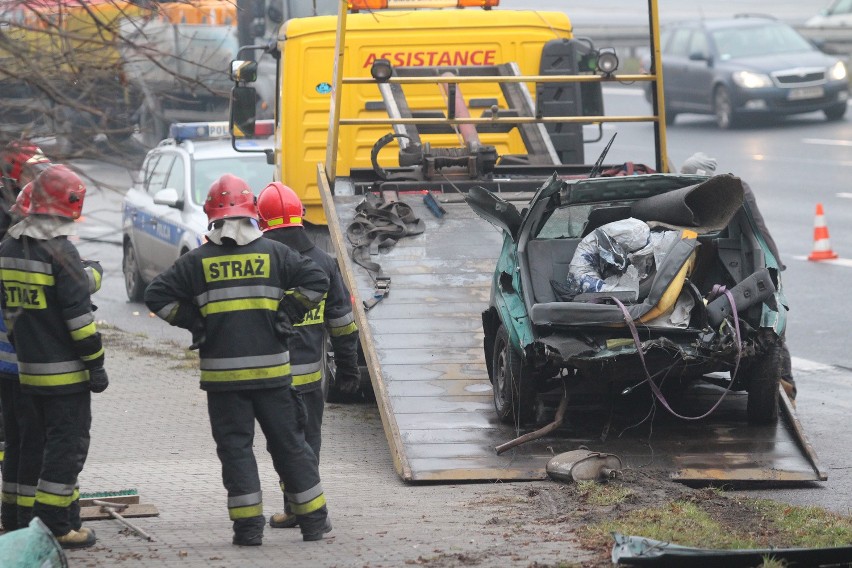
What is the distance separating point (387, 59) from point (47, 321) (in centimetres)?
602

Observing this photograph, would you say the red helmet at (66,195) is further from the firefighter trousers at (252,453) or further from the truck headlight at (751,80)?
the truck headlight at (751,80)

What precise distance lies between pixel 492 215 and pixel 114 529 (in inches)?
129

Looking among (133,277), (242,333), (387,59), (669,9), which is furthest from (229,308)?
(669,9)

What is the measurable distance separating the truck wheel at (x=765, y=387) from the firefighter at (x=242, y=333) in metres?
3.19

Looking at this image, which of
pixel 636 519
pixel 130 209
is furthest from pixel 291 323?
pixel 130 209

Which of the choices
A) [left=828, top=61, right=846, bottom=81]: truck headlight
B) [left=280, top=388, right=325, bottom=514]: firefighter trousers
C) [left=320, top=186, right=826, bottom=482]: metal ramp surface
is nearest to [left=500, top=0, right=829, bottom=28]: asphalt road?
[left=828, top=61, right=846, bottom=81]: truck headlight

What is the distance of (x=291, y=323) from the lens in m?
6.70

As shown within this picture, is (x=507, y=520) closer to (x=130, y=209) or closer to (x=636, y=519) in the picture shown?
(x=636, y=519)

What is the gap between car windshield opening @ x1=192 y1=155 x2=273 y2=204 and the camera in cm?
1480

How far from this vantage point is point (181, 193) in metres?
14.8

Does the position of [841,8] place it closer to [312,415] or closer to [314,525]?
[312,415]

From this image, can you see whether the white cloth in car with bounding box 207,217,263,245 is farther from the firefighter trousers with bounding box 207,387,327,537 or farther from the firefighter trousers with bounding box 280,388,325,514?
the firefighter trousers with bounding box 280,388,325,514

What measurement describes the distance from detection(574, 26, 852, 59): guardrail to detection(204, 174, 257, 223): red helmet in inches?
1002

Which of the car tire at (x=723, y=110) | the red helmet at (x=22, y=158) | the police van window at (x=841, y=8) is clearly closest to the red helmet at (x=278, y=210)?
the red helmet at (x=22, y=158)
